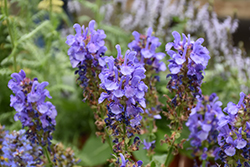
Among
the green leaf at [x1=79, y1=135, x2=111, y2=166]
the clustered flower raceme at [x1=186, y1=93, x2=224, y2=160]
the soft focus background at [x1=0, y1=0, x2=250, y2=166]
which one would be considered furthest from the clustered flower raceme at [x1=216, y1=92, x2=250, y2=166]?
the green leaf at [x1=79, y1=135, x2=111, y2=166]

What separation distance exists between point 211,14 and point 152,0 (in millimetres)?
330

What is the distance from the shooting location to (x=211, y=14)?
1441mm

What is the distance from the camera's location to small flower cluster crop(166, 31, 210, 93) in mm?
675

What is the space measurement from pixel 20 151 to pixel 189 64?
19.6 inches

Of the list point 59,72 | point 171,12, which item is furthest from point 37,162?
point 171,12

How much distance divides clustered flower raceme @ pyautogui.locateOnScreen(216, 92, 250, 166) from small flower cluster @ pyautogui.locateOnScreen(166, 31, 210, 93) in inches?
4.3

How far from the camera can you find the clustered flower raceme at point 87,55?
0.70 meters

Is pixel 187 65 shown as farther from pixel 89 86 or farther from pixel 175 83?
pixel 89 86

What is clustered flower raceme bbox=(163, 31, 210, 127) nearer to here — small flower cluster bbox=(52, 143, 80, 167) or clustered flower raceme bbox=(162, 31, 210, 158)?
clustered flower raceme bbox=(162, 31, 210, 158)

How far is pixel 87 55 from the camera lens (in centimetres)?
71

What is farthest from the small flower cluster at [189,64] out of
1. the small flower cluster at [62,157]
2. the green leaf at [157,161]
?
the small flower cluster at [62,157]

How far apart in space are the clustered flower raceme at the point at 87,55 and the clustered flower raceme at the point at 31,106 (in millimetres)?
107

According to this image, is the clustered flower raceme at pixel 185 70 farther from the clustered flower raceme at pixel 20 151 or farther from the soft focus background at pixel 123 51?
the soft focus background at pixel 123 51

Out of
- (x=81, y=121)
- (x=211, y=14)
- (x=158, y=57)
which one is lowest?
(x=158, y=57)
